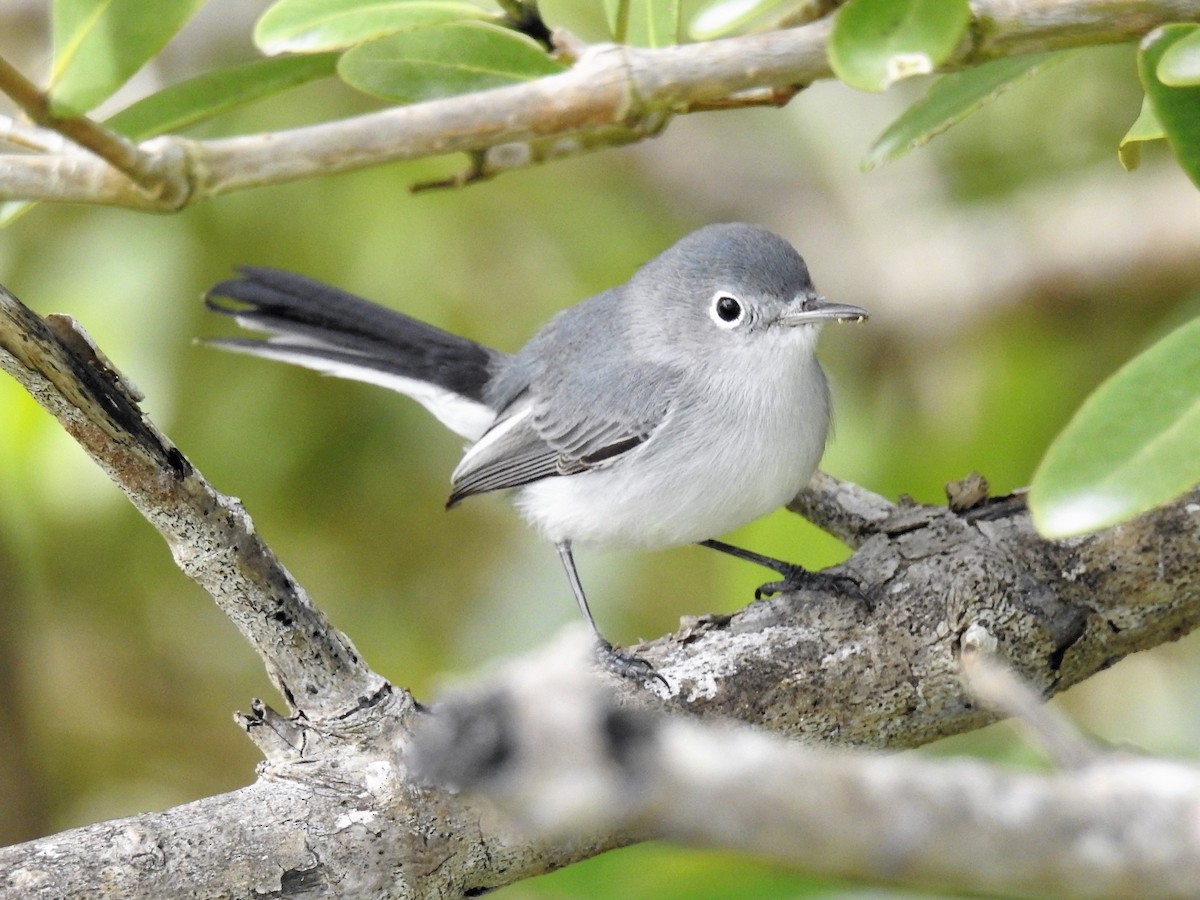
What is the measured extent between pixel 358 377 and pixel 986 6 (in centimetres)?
153

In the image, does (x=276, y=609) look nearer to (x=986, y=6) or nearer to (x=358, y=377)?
(x=986, y=6)

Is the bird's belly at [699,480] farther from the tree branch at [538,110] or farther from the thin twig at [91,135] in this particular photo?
the thin twig at [91,135]

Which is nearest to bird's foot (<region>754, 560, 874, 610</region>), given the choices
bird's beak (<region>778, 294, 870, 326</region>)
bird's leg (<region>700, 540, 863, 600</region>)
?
bird's leg (<region>700, 540, 863, 600</region>)

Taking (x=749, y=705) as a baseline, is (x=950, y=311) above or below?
above

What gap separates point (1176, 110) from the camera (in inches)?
46.8

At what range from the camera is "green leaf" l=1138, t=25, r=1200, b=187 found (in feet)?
3.85

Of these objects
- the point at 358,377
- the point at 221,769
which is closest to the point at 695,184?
the point at 358,377

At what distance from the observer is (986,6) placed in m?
1.18

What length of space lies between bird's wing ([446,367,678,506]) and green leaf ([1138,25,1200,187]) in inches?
42.8

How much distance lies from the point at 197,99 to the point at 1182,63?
1.10 meters

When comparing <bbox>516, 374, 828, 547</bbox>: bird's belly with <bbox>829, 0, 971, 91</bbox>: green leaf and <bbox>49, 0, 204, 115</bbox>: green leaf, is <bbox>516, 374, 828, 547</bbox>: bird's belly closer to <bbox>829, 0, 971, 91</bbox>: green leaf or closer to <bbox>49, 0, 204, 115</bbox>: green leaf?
<bbox>829, 0, 971, 91</bbox>: green leaf

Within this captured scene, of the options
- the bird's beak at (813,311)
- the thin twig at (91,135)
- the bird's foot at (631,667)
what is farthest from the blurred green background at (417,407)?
the thin twig at (91,135)

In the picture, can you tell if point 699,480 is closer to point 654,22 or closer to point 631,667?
point 631,667

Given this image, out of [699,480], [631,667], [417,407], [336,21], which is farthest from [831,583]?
[417,407]
